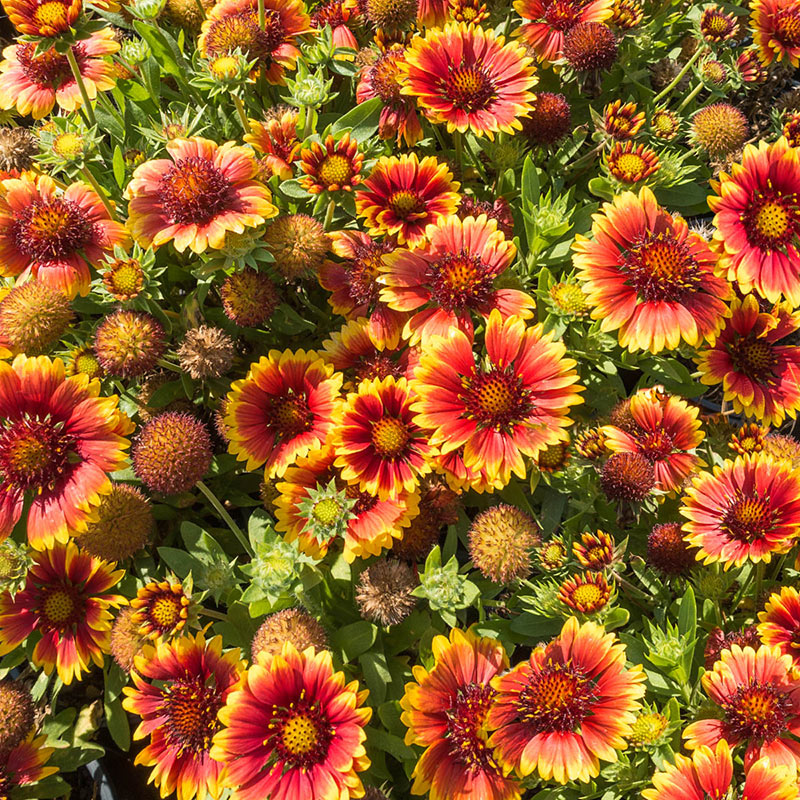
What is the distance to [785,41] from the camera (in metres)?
2.50

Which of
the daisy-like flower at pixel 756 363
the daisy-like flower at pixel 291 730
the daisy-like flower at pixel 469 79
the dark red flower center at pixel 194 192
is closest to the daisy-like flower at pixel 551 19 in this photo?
the daisy-like flower at pixel 469 79

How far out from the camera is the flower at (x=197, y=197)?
188cm

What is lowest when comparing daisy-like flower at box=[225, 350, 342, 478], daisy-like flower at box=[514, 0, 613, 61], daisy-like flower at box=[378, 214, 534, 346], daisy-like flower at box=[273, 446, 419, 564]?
daisy-like flower at box=[273, 446, 419, 564]

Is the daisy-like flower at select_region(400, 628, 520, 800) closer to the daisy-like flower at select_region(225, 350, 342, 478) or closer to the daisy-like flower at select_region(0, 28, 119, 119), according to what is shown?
the daisy-like flower at select_region(225, 350, 342, 478)

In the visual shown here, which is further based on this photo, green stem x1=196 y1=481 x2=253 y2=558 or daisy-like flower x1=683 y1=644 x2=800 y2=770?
green stem x1=196 y1=481 x2=253 y2=558

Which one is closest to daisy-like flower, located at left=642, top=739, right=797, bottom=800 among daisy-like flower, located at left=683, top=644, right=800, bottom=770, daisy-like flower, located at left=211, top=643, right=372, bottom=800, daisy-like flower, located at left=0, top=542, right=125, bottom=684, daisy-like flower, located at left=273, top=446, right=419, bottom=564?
daisy-like flower, located at left=683, top=644, right=800, bottom=770

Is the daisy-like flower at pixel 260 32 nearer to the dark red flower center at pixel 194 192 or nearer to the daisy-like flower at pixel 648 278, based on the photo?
the dark red flower center at pixel 194 192

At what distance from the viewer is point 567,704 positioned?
166 centimetres

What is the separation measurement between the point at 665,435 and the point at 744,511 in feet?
0.99

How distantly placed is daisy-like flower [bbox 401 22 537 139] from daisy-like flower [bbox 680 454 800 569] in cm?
117

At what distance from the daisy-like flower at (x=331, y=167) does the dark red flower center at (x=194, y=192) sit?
250mm

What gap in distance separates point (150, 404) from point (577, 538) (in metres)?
1.38

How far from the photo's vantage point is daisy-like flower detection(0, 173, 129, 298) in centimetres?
205

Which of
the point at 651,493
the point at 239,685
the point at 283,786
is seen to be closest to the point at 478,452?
the point at 651,493
